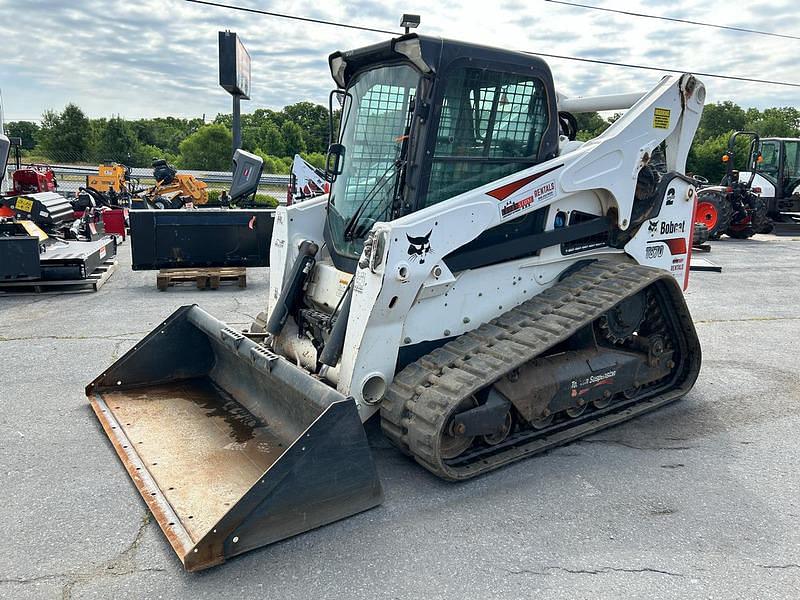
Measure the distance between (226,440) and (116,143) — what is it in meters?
47.1

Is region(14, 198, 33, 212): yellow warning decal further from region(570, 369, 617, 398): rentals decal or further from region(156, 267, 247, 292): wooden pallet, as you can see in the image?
region(570, 369, 617, 398): rentals decal

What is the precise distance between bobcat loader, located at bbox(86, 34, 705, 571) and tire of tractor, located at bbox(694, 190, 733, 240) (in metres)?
11.9

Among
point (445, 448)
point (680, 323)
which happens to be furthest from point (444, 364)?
point (680, 323)

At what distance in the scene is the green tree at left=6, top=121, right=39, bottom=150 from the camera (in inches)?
1909

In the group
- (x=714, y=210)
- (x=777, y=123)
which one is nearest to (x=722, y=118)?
(x=777, y=123)

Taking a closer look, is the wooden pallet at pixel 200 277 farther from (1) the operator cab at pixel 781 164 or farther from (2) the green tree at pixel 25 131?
(2) the green tree at pixel 25 131

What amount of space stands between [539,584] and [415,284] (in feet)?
5.76

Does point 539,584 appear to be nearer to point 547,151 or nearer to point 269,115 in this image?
point 547,151

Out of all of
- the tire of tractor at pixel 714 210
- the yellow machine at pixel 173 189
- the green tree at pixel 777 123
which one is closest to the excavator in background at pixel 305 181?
the yellow machine at pixel 173 189

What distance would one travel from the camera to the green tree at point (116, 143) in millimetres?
44938

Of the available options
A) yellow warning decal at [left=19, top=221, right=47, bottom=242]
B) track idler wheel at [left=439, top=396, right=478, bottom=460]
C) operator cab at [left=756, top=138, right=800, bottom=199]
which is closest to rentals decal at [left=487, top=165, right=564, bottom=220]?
track idler wheel at [left=439, top=396, right=478, bottom=460]

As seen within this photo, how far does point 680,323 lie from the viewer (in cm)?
534

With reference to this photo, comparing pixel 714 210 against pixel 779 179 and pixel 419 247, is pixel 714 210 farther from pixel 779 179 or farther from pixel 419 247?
pixel 419 247

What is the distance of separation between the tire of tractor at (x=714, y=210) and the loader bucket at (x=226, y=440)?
14.6 m
